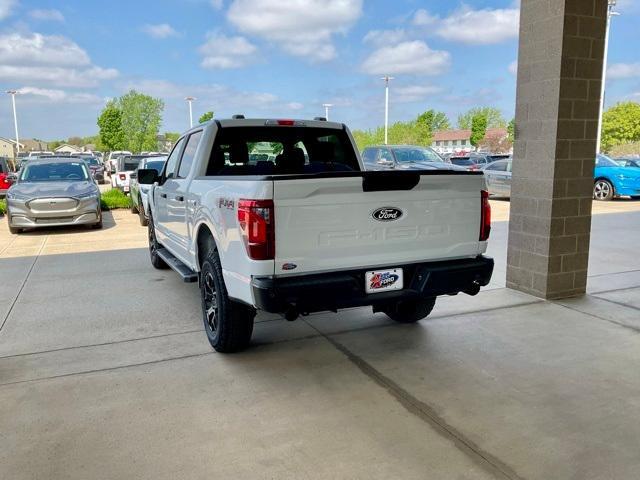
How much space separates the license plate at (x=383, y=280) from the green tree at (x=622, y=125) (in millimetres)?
89812

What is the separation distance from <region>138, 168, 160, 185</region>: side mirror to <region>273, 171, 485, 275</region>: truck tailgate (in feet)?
11.4

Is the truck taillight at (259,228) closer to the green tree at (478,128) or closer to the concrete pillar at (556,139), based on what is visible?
the concrete pillar at (556,139)

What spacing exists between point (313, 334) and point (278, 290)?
1598 millimetres

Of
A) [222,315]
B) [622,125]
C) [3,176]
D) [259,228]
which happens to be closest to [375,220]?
[259,228]

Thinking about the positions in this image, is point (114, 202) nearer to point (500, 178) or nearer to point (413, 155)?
point (413, 155)

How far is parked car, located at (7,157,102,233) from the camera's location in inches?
441

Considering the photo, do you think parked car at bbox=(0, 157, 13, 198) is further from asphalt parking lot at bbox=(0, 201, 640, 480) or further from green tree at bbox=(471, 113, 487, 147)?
green tree at bbox=(471, 113, 487, 147)

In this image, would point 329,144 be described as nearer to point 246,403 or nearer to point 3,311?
point 246,403

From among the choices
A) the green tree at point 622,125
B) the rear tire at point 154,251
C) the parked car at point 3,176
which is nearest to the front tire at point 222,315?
the rear tire at point 154,251

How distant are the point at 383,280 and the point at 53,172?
11.2m

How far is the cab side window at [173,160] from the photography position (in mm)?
6211

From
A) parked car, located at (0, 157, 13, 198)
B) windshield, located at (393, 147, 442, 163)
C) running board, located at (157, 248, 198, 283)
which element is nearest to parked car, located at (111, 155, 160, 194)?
parked car, located at (0, 157, 13, 198)

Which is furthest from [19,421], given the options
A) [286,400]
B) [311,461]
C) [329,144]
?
[329,144]

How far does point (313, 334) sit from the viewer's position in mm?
5074
